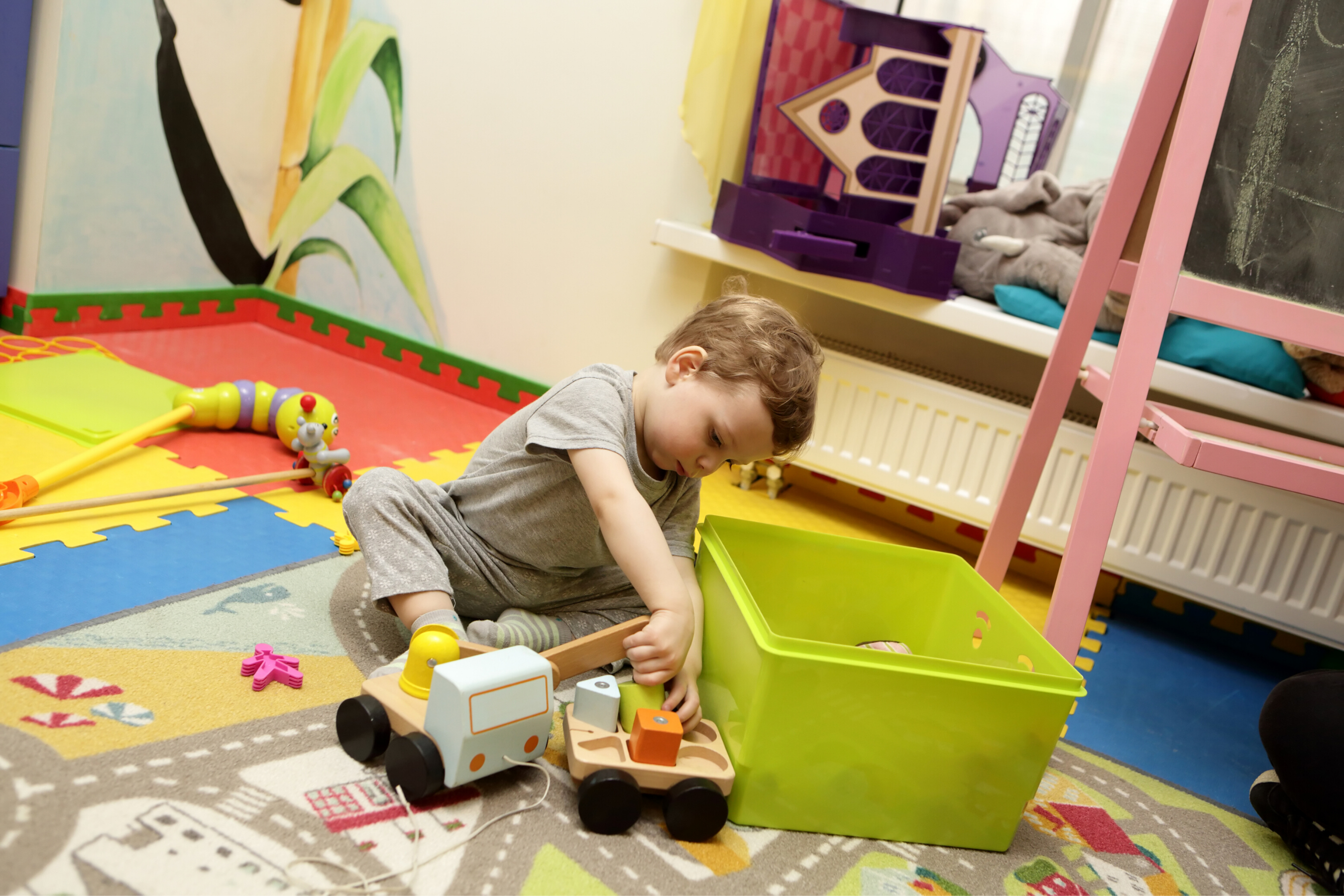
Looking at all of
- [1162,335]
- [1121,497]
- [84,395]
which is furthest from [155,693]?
[1121,497]

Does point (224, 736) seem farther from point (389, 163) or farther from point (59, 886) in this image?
point (389, 163)

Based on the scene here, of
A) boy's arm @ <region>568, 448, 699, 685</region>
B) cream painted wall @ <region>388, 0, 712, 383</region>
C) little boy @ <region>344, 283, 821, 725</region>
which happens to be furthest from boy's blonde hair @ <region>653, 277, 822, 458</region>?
cream painted wall @ <region>388, 0, 712, 383</region>

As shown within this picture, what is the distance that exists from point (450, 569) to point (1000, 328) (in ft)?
3.17

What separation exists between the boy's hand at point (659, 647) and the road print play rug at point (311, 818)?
107 millimetres

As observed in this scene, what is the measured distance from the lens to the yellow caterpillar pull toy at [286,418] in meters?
1.33

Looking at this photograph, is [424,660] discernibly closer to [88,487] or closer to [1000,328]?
[88,487]

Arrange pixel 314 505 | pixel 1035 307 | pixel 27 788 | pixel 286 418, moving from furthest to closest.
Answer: pixel 1035 307 < pixel 286 418 < pixel 314 505 < pixel 27 788

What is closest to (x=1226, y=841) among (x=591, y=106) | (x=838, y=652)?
(x=838, y=652)

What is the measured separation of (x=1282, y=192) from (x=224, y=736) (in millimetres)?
1129

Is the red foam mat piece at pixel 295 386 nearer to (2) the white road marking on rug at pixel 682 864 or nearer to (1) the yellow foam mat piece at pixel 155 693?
(1) the yellow foam mat piece at pixel 155 693

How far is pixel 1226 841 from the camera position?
3.14 feet

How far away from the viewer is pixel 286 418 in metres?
1.43

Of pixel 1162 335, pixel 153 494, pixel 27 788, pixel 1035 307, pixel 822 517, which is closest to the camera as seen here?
pixel 27 788

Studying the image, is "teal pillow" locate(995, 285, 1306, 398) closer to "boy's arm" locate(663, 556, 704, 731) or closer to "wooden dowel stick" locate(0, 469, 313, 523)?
"boy's arm" locate(663, 556, 704, 731)
